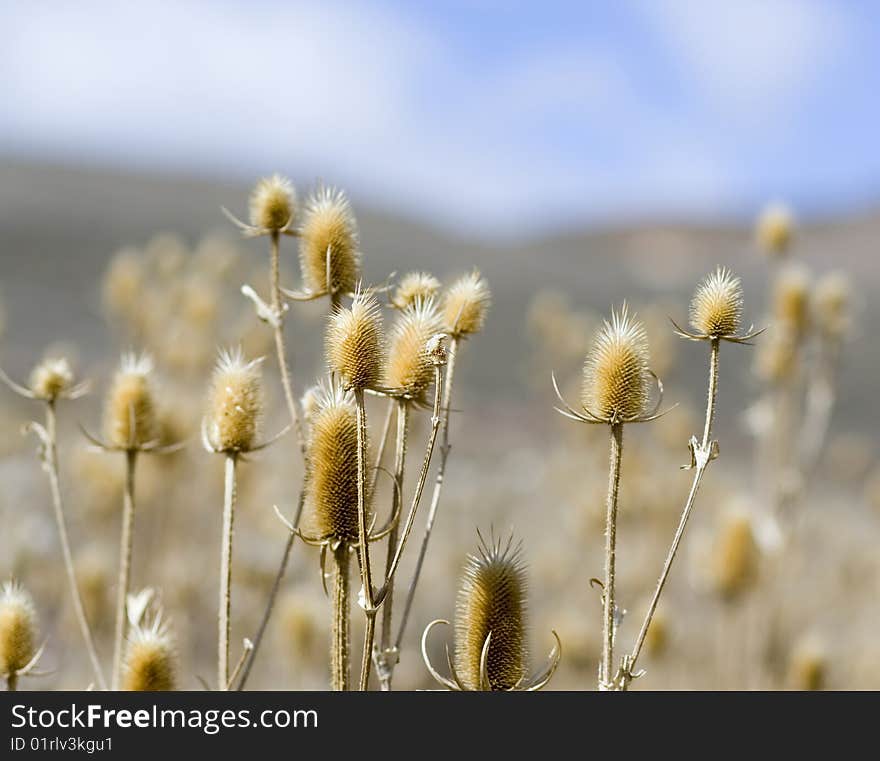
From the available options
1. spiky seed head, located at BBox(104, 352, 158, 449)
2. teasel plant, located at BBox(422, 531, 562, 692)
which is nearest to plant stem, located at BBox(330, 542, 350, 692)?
teasel plant, located at BBox(422, 531, 562, 692)

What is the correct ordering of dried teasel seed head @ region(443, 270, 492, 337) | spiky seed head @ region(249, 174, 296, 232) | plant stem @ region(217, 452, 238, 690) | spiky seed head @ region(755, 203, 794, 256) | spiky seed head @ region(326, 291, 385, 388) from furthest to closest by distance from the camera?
spiky seed head @ region(755, 203, 794, 256) → spiky seed head @ region(249, 174, 296, 232) → dried teasel seed head @ region(443, 270, 492, 337) → plant stem @ region(217, 452, 238, 690) → spiky seed head @ region(326, 291, 385, 388)

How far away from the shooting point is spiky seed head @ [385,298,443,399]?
1.57 m

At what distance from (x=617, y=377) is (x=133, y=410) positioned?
3.30 ft

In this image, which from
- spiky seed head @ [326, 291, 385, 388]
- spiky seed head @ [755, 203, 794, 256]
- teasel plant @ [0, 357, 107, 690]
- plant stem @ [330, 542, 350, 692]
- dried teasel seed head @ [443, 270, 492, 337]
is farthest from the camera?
spiky seed head @ [755, 203, 794, 256]

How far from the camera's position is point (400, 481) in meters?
1.64

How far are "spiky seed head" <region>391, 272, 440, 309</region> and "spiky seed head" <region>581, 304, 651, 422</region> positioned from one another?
0.35 m

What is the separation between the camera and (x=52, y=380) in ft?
7.06

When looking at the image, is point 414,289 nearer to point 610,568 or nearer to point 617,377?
point 617,377

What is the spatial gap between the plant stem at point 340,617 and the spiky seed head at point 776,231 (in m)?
3.16

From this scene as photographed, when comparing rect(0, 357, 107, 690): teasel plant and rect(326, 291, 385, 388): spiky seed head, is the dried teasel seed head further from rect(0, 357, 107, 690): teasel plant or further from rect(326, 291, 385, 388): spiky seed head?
rect(0, 357, 107, 690): teasel plant

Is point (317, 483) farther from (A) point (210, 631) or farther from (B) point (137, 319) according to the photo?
(A) point (210, 631)

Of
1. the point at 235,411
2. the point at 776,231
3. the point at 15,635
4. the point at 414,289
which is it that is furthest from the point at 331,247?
the point at 776,231
